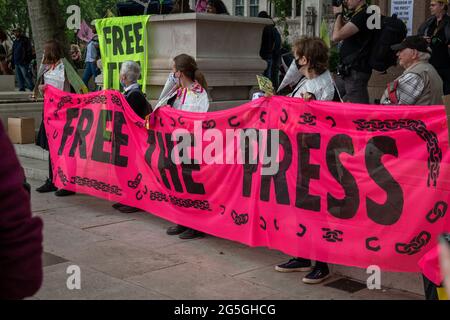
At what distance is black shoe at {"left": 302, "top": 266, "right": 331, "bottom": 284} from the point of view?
195 inches

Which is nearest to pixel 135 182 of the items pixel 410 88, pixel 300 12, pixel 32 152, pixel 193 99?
pixel 193 99

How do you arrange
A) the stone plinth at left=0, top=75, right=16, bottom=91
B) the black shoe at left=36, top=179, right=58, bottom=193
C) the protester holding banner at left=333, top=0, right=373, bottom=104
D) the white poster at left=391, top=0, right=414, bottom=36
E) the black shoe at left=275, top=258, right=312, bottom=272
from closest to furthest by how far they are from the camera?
1. the black shoe at left=275, top=258, right=312, bottom=272
2. the protester holding banner at left=333, top=0, right=373, bottom=104
3. the black shoe at left=36, top=179, right=58, bottom=193
4. the white poster at left=391, top=0, right=414, bottom=36
5. the stone plinth at left=0, top=75, right=16, bottom=91

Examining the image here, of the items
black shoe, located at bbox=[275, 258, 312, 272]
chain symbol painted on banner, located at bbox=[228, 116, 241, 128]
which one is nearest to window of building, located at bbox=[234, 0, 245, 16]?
chain symbol painted on banner, located at bbox=[228, 116, 241, 128]

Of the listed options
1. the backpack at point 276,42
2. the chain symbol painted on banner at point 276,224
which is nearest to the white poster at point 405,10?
the backpack at point 276,42

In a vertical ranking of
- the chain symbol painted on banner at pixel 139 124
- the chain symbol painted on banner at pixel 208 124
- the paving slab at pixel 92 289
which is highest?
the chain symbol painted on banner at pixel 208 124

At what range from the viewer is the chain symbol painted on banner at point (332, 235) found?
480 cm

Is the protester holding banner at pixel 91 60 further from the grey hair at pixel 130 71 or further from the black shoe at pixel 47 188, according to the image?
the grey hair at pixel 130 71

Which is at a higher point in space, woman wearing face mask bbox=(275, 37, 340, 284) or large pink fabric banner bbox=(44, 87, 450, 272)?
woman wearing face mask bbox=(275, 37, 340, 284)

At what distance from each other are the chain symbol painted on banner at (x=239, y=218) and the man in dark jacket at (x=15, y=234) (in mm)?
3872

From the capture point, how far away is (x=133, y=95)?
7.11m

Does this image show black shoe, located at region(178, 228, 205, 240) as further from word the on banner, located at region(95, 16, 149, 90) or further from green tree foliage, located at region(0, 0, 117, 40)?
green tree foliage, located at region(0, 0, 117, 40)

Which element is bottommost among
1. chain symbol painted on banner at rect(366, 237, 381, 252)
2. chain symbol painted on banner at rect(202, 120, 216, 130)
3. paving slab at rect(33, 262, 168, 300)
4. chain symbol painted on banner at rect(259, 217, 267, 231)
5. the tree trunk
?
paving slab at rect(33, 262, 168, 300)

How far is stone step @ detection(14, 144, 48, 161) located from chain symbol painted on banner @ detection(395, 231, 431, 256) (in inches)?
266

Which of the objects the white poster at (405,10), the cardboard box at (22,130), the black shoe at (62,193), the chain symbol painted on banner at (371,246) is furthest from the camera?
the cardboard box at (22,130)
